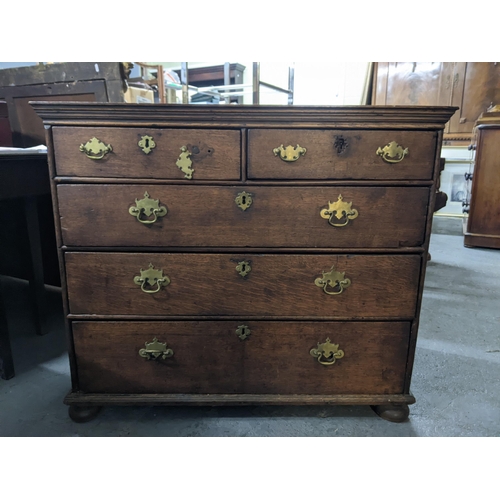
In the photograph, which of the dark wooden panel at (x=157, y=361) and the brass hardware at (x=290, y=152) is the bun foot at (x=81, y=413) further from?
the brass hardware at (x=290, y=152)

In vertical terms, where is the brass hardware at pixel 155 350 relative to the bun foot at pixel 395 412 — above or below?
above

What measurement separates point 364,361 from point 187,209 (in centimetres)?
76

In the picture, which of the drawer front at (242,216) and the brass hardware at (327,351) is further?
the brass hardware at (327,351)

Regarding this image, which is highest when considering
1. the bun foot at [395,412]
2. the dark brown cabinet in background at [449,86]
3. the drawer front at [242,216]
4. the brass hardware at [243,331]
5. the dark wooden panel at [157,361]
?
the dark brown cabinet in background at [449,86]

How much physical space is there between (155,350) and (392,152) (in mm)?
948

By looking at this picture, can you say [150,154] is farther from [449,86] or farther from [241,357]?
[449,86]

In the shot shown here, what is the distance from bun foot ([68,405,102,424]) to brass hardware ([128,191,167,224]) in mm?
678

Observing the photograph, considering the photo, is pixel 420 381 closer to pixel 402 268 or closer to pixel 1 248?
pixel 402 268

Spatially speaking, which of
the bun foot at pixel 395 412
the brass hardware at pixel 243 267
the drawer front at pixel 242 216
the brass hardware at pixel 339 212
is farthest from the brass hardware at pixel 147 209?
the bun foot at pixel 395 412

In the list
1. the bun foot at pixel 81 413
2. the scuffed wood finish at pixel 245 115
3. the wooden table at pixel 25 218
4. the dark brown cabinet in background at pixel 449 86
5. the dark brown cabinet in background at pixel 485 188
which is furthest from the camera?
the dark brown cabinet in background at pixel 449 86

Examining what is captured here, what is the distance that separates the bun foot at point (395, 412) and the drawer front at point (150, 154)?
3.04 ft

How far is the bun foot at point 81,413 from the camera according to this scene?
4.09 ft

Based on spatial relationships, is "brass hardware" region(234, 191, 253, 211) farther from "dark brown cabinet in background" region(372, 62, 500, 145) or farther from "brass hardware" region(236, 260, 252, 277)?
"dark brown cabinet in background" region(372, 62, 500, 145)

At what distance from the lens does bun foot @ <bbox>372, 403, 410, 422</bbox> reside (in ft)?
4.14
